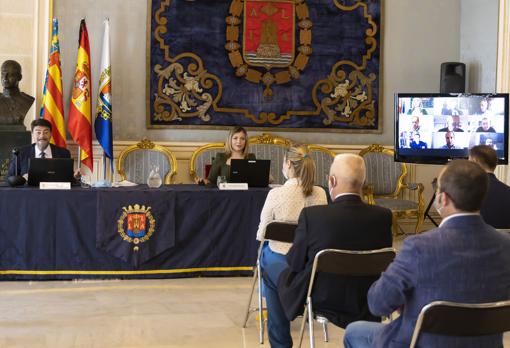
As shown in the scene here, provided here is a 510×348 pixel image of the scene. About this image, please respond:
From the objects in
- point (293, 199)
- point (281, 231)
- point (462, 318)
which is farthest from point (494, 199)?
point (462, 318)

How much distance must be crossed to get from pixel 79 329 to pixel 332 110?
15.8 feet

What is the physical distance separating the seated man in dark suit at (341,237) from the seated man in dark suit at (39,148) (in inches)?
134

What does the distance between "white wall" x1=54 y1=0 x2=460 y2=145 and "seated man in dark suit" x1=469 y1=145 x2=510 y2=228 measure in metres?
4.07

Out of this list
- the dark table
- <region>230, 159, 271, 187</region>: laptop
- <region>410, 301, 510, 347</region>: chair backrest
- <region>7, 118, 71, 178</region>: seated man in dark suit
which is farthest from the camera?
<region>7, 118, 71, 178</region>: seated man in dark suit

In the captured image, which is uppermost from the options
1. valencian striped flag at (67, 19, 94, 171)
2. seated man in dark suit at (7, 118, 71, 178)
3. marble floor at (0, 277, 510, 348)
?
valencian striped flag at (67, 19, 94, 171)

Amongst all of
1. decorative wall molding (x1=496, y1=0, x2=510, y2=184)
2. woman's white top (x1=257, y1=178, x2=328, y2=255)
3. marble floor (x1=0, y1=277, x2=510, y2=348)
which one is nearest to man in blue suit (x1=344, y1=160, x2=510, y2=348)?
woman's white top (x1=257, y1=178, x2=328, y2=255)

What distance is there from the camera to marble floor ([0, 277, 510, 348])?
4020 mm

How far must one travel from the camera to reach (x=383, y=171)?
816 cm

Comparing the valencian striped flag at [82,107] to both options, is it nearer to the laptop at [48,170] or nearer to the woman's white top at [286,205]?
the laptop at [48,170]

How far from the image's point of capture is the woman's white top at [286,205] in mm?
3916

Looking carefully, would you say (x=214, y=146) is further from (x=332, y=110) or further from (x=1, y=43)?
(x=1, y=43)

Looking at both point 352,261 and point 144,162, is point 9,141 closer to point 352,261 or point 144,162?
point 144,162

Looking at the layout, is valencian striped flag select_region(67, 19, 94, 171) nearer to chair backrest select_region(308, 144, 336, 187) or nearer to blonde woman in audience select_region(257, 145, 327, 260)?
chair backrest select_region(308, 144, 336, 187)

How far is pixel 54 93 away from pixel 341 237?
16.4 ft
